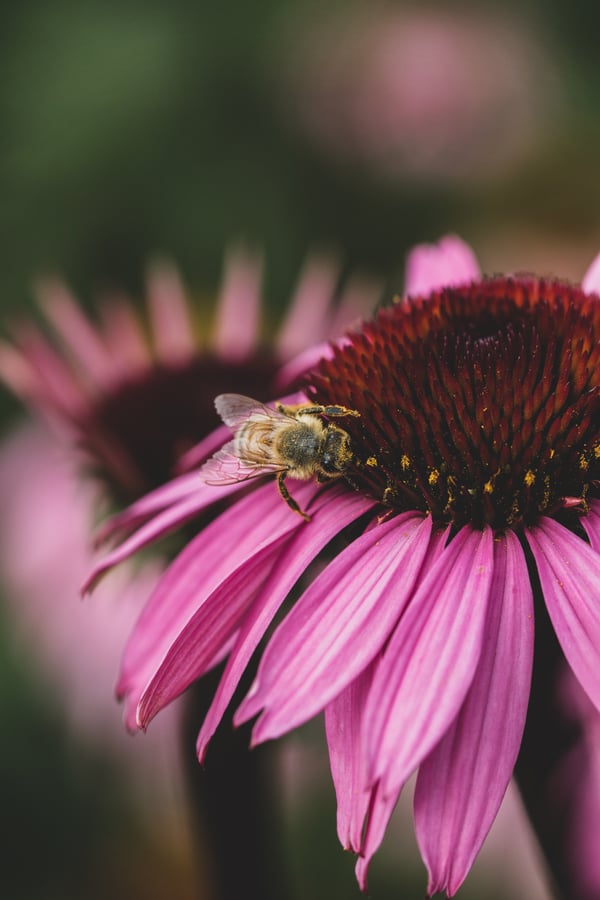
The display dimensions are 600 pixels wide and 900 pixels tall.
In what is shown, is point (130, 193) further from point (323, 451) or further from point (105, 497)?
point (323, 451)

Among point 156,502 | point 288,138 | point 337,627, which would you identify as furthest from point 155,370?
point 288,138

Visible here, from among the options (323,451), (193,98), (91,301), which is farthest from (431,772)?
(193,98)

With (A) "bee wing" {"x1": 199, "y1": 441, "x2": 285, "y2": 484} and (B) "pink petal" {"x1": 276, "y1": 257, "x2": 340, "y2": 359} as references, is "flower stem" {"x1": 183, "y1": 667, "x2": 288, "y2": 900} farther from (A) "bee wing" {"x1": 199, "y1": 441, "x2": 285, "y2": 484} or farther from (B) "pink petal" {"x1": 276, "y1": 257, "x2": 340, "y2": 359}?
(B) "pink petal" {"x1": 276, "y1": 257, "x2": 340, "y2": 359}

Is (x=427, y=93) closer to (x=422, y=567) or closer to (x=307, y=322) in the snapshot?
(x=307, y=322)

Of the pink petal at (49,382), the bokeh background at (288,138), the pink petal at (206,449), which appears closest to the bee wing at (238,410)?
the pink petal at (206,449)

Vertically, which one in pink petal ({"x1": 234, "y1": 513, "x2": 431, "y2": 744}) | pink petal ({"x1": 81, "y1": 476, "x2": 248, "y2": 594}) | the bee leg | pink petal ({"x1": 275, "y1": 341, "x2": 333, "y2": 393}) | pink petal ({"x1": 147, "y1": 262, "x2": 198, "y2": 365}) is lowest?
pink petal ({"x1": 234, "y1": 513, "x2": 431, "y2": 744})

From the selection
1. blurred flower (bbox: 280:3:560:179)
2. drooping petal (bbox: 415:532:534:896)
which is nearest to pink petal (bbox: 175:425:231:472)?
drooping petal (bbox: 415:532:534:896)
